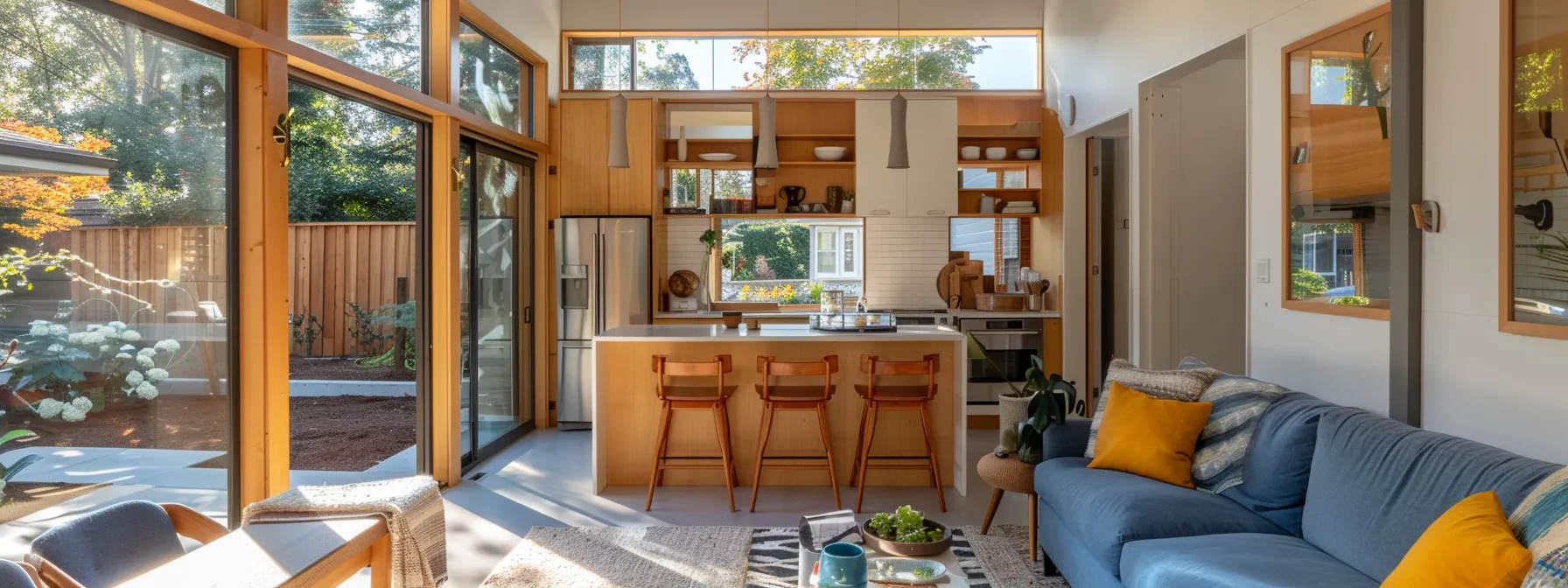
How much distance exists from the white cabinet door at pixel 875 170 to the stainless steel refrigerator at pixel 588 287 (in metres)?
1.82

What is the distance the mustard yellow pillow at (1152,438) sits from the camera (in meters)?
3.58

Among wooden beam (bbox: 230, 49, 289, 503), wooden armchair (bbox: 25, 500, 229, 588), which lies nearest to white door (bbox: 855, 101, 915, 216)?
wooden beam (bbox: 230, 49, 289, 503)

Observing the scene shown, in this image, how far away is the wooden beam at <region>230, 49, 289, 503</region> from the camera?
3590mm

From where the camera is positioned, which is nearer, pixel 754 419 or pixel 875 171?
pixel 754 419

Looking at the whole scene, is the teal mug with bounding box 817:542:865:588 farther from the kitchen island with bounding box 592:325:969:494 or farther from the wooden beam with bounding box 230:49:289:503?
the kitchen island with bounding box 592:325:969:494

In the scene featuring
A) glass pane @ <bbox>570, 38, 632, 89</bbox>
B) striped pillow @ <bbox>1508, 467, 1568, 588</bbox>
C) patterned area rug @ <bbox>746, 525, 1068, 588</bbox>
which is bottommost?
patterned area rug @ <bbox>746, 525, 1068, 588</bbox>

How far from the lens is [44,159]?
2.76 metres

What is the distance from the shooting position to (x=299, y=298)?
21.2 feet

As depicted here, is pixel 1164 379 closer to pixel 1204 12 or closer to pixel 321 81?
pixel 1204 12

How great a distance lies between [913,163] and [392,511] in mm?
5405

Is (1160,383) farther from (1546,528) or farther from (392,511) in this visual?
(392,511)

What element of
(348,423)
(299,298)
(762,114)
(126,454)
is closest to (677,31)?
(762,114)

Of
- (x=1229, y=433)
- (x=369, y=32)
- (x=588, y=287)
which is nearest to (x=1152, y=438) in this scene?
(x=1229, y=433)

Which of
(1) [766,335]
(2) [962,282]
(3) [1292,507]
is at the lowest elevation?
(3) [1292,507]
